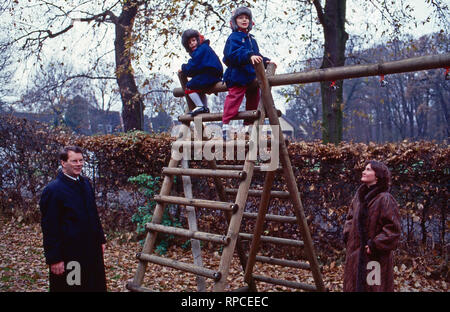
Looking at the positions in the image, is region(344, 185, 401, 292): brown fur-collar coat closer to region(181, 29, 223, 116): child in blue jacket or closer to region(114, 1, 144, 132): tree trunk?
region(181, 29, 223, 116): child in blue jacket

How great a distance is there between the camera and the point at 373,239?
335 centimetres

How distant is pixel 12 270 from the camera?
19.4 ft

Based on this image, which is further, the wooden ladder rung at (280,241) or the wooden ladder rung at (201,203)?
the wooden ladder rung at (280,241)

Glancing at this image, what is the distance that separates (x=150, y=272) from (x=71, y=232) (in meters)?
2.80

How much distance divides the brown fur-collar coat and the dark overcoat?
226cm

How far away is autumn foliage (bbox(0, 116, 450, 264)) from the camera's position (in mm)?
5410

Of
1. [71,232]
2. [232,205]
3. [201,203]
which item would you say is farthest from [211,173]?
[71,232]

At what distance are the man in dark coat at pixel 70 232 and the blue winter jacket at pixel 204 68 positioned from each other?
1351 millimetres

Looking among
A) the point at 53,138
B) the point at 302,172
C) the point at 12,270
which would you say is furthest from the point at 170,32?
the point at 12,270

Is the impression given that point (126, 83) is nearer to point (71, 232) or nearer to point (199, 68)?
point (199, 68)

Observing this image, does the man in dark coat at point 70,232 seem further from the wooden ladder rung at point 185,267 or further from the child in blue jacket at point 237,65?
the child in blue jacket at point 237,65

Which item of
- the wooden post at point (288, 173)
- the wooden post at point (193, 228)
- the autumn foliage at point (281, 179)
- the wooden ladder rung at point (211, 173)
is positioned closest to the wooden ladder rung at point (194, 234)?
the wooden post at point (193, 228)

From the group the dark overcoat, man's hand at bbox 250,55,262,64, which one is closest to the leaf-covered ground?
the dark overcoat

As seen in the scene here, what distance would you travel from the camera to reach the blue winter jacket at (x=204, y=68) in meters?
4.04
